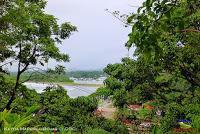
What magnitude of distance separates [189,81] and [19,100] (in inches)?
272

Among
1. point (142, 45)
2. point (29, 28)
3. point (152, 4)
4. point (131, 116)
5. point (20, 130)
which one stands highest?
point (29, 28)

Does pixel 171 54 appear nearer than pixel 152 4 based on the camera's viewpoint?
No

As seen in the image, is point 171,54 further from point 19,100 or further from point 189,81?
point 19,100

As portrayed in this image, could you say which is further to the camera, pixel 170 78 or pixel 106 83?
pixel 106 83

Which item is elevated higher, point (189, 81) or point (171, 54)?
point (171, 54)

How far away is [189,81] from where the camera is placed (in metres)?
11.5

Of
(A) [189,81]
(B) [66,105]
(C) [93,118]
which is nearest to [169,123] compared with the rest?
(A) [189,81]

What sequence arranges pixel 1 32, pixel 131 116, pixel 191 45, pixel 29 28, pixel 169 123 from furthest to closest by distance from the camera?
1. pixel 131 116
2. pixel 29 28
3. pixel 1 32
4. pixel 169 123
5. pixel 191 45

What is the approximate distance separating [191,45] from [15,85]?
854cm

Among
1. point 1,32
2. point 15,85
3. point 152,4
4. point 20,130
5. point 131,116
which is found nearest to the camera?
point 152,4

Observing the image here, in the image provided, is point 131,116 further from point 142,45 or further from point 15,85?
point 142,45

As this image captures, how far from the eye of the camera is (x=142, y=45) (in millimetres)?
2307

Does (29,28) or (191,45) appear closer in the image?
(191,45)

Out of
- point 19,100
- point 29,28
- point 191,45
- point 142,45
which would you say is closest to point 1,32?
point 29,28
